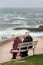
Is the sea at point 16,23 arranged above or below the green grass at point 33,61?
above

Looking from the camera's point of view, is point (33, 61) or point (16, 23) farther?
point (16, 23)

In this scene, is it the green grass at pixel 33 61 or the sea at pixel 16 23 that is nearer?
the green grass at pixel 33 61

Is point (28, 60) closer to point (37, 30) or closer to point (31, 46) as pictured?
point (31, 46)

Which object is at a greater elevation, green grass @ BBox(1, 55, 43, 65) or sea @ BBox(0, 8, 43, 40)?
sea @ BBox(0, 8, 43, 40)

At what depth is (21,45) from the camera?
1274 centimetres

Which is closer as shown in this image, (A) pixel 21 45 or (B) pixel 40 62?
(B) pixel 40 62

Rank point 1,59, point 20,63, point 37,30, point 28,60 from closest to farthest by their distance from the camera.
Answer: point 20,63 < point 28,60 < point 1,59 < point 37,30

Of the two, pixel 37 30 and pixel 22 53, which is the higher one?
pixel 37 30

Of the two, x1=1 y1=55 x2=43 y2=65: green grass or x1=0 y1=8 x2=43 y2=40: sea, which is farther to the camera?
x1=0 y1=8 x2=43 y2=40: sea

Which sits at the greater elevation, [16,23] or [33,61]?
[16,23]

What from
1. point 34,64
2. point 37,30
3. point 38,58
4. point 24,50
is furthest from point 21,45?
point 37,30

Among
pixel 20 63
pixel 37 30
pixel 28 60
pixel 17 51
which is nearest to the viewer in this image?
pixel 20 63

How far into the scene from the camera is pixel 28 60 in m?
11.5

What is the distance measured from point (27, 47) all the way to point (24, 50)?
23 centimetres
